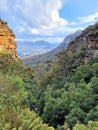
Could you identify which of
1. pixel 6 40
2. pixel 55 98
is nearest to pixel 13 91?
pixel 55 98

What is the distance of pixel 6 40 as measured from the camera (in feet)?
254

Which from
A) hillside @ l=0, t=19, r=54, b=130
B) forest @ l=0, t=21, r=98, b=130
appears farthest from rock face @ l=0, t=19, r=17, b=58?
forest @ l=0, t=21, r=98, b=130

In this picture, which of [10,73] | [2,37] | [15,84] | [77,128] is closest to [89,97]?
[15,84]

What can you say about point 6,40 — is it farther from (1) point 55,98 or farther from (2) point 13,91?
(2) point 13,91

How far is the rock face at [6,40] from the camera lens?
76562 mm

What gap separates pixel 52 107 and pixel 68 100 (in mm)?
2942

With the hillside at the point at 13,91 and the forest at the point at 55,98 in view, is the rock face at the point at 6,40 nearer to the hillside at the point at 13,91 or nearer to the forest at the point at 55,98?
the hillside at the point at 13,91

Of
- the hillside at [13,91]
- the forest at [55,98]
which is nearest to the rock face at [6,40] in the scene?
the hillside at [13,91]

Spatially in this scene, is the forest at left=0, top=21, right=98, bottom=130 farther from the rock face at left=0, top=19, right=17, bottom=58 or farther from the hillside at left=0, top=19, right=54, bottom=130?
the rock face at left=0, top=19, right=17, bottom=58

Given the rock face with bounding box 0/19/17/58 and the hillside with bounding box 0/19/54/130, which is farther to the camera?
the rock face with bounding box 0/19/17/58

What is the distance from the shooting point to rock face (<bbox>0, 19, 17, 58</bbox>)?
3014 inches

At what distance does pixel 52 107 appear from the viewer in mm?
51625

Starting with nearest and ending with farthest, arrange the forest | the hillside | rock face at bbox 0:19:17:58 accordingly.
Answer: the hillside, the forest, rock face at bbox 0:19:17:58

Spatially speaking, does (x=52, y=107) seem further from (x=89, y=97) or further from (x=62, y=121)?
(x=89, y=97)
